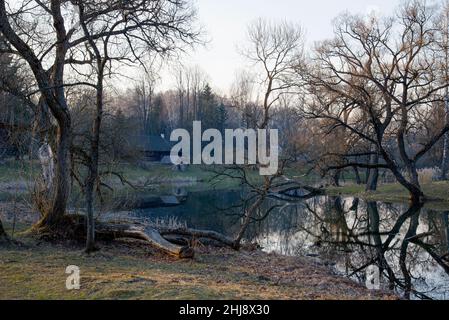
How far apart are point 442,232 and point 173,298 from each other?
13.6m

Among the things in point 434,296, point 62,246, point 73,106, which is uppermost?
point 73,106

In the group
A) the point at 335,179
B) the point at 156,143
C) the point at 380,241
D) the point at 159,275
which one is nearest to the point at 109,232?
the point at 159,275

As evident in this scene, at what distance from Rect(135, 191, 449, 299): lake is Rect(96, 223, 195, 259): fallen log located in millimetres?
4147

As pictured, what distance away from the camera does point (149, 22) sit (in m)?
11.0

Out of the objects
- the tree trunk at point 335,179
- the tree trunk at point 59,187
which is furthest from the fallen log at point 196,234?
the tree trunk at point 335,179

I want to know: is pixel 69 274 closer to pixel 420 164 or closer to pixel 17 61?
pixel 17 61

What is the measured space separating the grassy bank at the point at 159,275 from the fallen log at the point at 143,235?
221 millimetres

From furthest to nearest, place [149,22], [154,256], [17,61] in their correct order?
[17,61] < [149,22] < [154,256]

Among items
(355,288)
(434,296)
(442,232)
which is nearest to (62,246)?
(355,288)

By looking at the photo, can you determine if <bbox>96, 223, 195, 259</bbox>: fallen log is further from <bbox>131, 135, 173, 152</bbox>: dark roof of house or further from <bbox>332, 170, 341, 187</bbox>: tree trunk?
<bbox>131, 135, 173, 152</bbox>: dark roof of house

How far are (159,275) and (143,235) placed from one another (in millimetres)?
3207

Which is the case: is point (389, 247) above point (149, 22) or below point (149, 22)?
below

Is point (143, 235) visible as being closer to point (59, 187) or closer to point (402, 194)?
point (59, 187)

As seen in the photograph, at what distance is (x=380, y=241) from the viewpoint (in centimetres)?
1528
